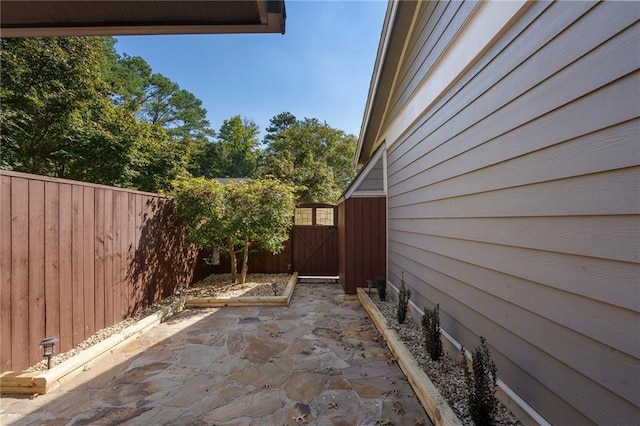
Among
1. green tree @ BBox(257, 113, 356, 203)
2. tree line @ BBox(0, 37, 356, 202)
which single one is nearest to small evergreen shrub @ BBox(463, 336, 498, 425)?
tree line @ BBox(0, 37, 356, 202)

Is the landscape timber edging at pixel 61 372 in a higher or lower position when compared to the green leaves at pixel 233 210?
lower

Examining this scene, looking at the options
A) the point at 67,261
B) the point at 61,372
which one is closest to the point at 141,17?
the point at 67,261

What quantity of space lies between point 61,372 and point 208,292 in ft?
10.1

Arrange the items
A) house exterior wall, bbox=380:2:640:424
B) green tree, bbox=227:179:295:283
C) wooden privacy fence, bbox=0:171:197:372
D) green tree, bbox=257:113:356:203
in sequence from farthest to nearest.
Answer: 1. green tree, bbox=257:113:356:203
2. green tree, bbox=227:179:295:283
3. wooden privacy fence, bbox=0:171:197:372
4. house exterior wall, bbox=380:2:640:424

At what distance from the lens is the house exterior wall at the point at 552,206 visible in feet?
4.12

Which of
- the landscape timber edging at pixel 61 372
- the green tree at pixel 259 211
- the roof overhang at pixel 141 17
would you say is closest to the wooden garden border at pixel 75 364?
the landscape timber edging at pixel 61 372

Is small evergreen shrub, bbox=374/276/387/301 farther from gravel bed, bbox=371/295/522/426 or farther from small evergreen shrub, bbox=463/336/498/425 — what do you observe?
small evergreen shrub, bbox=463/336/498/425

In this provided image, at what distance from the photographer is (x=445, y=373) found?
2.62 metres

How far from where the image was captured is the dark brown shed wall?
579cm

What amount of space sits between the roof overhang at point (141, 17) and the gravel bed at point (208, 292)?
117 inches

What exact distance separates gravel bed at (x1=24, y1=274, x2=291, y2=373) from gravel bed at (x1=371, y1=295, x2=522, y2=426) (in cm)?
277

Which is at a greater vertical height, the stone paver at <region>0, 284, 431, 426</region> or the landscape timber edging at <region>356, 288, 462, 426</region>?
the landscape timber edging at <region>356, 288, 462, 426</region>

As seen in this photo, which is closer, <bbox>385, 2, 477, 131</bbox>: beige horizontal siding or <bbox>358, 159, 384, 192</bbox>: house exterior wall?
<bbox>385, 2, 477, 131</bbox>: beige horizontal siding

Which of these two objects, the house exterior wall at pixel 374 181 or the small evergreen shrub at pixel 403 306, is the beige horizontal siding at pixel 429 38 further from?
the small evergreen shrub at pixel 403 306
